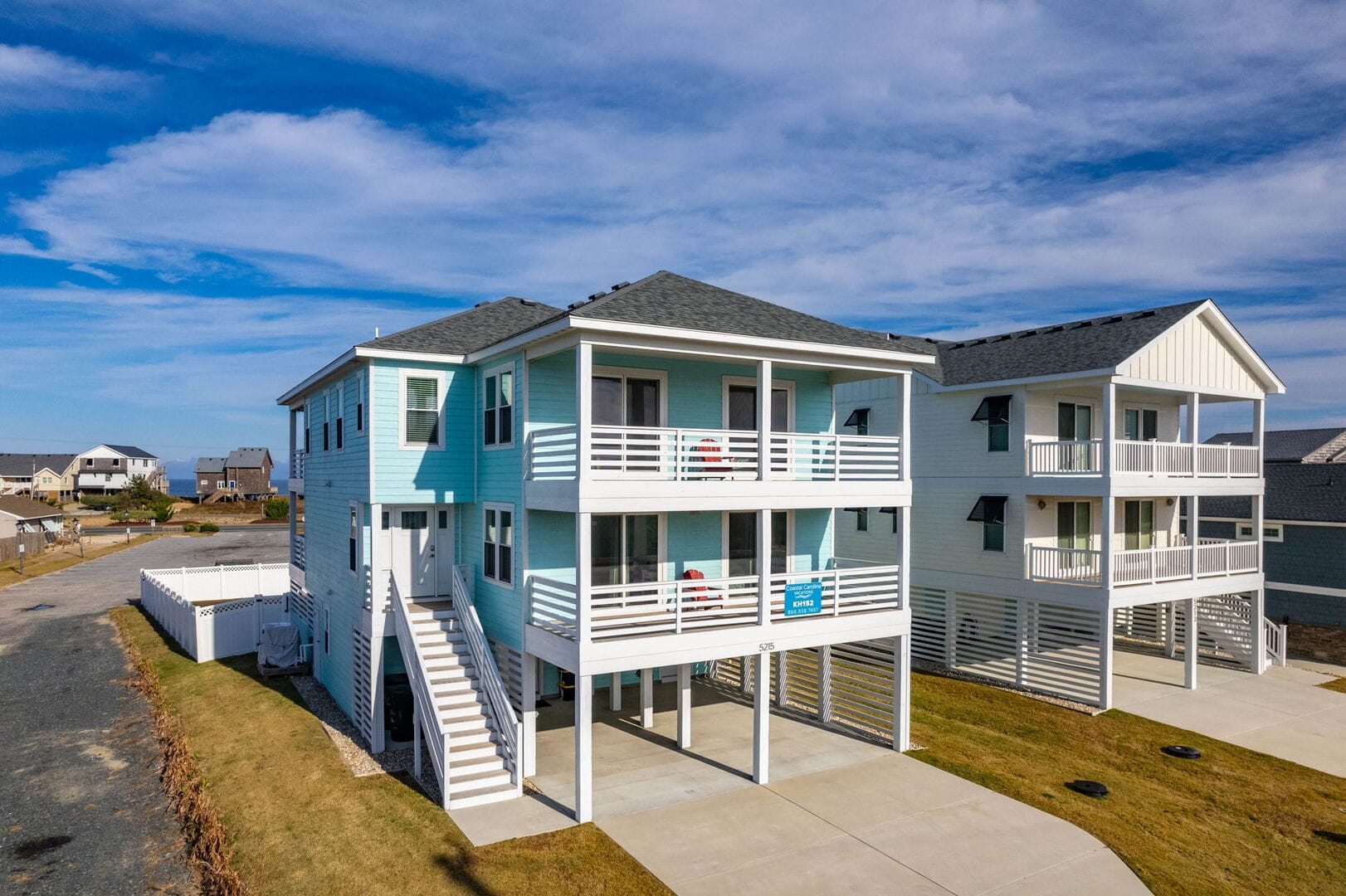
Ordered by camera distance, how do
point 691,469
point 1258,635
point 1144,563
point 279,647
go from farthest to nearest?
point 1258,635 → point 279,647 → point 1144,563 → point 691,469

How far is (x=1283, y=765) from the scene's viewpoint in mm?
16219

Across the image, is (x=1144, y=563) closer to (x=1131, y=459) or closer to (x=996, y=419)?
(x=1131, y=459)

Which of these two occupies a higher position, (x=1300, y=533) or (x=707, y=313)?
(x=707, y=313)

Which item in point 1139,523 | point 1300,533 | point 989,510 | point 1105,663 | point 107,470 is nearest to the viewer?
point 1105,663

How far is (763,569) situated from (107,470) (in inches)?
5272

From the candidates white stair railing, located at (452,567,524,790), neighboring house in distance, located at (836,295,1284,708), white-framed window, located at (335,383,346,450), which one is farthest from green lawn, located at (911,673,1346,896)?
white-framed window, located at (335,383,346,450)

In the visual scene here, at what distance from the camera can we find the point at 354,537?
18.6 m

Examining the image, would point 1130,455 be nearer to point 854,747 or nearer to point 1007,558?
point 1007,558

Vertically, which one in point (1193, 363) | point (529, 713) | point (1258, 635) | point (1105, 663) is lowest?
point (1258, 635)

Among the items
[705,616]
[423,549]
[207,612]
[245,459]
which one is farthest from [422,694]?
[245,459]

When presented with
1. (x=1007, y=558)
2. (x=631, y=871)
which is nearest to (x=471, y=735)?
(x=631, y=871)

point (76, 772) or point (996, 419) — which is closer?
point (76, 772)

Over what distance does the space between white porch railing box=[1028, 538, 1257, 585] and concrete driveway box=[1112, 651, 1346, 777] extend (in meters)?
2.92

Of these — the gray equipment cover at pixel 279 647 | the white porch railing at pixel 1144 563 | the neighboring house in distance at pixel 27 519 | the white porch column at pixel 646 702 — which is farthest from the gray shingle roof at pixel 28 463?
the white porch railing at pixel 1144 563
